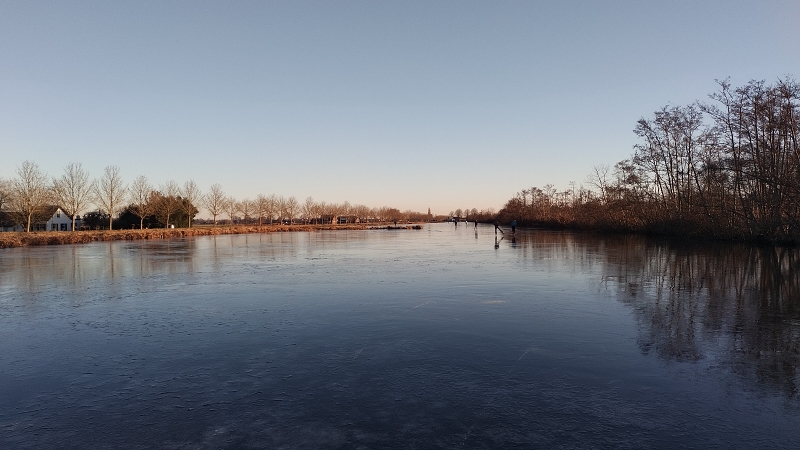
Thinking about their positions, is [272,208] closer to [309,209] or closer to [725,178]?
[309,209]

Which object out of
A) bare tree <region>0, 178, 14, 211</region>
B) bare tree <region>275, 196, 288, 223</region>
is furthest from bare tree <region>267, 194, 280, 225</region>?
bare tree <region>0, 178, 14, 211</region>

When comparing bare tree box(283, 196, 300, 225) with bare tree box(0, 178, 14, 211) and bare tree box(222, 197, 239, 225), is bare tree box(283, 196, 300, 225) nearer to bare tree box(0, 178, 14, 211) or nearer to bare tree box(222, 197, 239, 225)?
bare tree box(222, 197, 239, 225)

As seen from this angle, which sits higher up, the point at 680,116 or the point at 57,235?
the point at 680,116

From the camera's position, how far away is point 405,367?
21.0 ft

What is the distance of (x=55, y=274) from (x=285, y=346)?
15.3 metres

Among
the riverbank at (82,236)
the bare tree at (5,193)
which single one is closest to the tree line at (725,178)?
the riverbank at (82,236)

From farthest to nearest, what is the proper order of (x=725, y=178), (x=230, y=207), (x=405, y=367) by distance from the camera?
(x=230, y=207) → (x=725, y=178) → (x=405, y=367)

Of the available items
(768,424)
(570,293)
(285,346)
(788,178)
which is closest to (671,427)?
(768,424)

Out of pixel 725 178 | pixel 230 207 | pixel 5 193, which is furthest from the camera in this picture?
pixel 230 207

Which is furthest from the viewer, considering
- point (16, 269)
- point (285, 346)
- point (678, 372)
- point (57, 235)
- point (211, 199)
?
point (211, 199)

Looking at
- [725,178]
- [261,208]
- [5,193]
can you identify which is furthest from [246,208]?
[725,178]

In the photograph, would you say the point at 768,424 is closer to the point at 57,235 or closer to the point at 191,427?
the point at 191,427

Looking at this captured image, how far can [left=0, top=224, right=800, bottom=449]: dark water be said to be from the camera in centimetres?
452

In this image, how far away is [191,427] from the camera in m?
4.65
